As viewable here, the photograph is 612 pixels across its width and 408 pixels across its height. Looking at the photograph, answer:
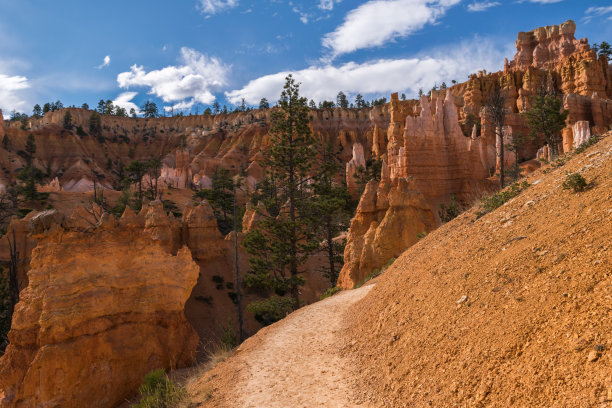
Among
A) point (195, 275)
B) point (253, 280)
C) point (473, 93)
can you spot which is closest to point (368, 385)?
point (195, 275)

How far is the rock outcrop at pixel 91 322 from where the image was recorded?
41.0ft

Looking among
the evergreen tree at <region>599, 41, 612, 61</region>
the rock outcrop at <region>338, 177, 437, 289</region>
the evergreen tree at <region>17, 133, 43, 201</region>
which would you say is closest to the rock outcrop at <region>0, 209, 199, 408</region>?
the rock outcrop at <region>338, 177, 437, 289</region>

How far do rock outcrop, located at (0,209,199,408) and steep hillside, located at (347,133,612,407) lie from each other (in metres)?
9.75

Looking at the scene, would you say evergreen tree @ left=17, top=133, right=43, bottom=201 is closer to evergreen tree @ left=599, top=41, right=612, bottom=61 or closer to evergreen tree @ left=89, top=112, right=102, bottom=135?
evergreen tree @ left=89, top=112, right=102, bottom=135

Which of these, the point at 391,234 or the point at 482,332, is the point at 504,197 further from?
the point at 391,234

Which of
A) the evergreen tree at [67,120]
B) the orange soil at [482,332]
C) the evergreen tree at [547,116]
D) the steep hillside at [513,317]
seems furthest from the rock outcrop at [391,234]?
the evergreen tree at [67,120]

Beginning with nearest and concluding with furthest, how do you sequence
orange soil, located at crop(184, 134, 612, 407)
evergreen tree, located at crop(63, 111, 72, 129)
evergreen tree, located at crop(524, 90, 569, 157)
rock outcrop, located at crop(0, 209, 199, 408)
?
orange soil, located at crop(184, 134, 612, 407), rock outcrop, located at crop(0, 209, 199, 408), evergreen tree, located at crop(524, 90, 569, 157), evergreen tree, located at crop(63, 111, 72, 129)

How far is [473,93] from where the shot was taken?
200 feet

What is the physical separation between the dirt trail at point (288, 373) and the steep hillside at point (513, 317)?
554 millimetres

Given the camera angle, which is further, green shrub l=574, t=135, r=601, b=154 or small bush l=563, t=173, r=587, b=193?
green shrub l=574, t=135, r=601, b=154

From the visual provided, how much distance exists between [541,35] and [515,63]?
6351mm

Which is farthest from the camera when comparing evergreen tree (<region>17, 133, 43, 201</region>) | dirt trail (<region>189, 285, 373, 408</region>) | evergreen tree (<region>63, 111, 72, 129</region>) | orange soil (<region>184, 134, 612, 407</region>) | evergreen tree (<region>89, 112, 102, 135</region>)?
evergreen tree (<region>89, 112, 102, 135</region>)

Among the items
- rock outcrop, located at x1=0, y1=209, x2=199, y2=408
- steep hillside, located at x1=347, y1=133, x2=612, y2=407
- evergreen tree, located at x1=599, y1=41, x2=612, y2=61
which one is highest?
evergreen tree, located at x1=599, y1=41, x2=612, y2=61

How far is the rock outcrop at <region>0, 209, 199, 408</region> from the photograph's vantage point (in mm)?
12500
